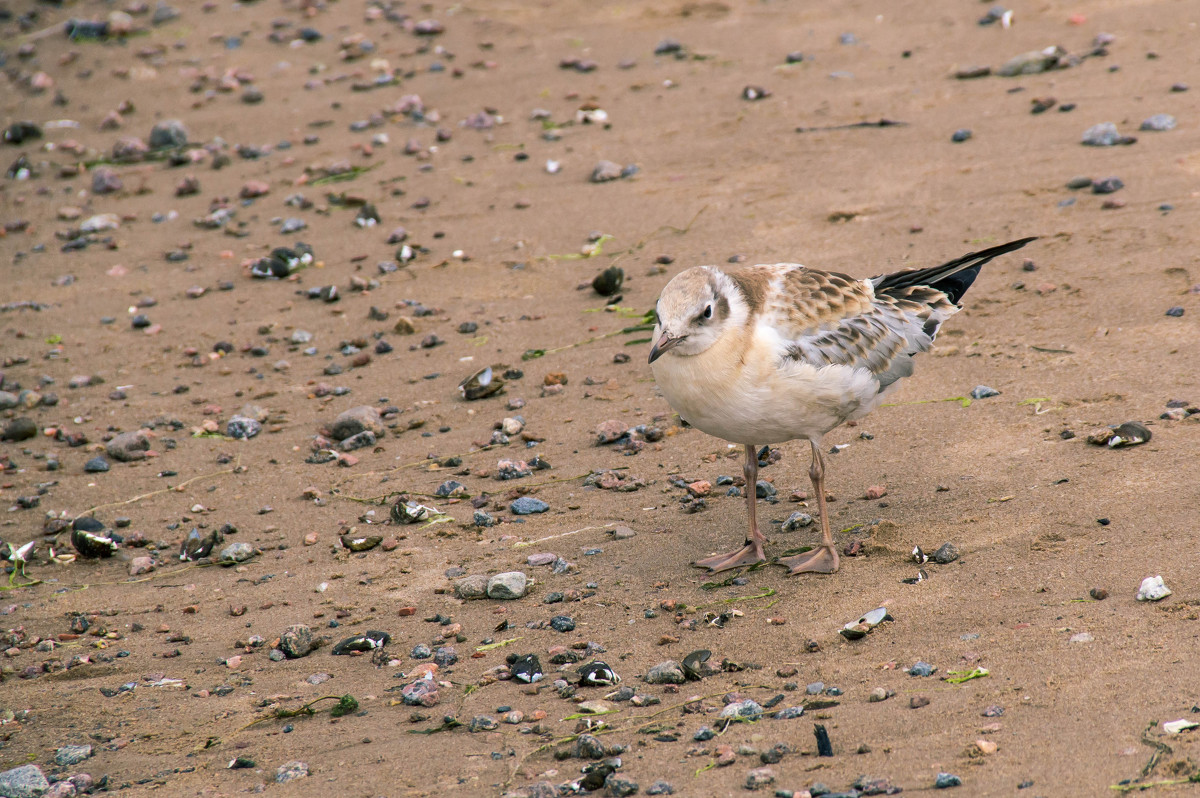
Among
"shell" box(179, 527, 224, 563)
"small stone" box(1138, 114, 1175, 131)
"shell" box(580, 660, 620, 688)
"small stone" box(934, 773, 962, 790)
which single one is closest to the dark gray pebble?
"shell" box(580, 660, 620, 688)

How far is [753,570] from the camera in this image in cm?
607

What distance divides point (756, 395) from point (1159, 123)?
20.7 ft

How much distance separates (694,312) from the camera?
18.4 ft

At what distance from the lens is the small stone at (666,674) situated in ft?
16.4

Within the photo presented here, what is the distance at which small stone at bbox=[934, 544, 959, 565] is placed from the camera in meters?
5.69

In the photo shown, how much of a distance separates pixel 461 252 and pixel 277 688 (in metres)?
5.62

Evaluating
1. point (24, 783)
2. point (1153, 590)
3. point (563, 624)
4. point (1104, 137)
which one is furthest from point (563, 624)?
point (1104, 137)

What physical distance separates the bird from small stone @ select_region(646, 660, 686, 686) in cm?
113

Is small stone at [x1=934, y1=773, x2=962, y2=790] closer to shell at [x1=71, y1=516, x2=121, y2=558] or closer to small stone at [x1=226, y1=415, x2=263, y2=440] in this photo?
shell at [x1=71, y1=516, x2=121, y2=558]

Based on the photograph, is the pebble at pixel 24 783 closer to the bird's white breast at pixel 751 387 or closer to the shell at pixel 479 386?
the bird's white breast at pixel 751 387

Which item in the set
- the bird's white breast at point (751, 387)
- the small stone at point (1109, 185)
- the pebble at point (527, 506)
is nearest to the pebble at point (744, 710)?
the bird's white breast at point (751, 387)

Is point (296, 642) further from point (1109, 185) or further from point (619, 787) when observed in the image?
point (1109, 185)

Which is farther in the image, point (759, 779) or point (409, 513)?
point (409, 513)

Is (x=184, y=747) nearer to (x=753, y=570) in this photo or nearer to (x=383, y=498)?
(x=383, y=498)
